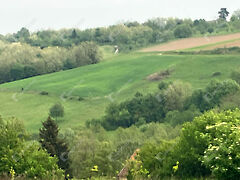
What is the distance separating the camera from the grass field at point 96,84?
110 meters

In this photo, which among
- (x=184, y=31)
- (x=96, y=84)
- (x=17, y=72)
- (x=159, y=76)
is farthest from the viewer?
(x=184, y=31)

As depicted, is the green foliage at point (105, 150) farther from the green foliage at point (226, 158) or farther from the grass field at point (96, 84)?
the green foliage at point (226, 158)

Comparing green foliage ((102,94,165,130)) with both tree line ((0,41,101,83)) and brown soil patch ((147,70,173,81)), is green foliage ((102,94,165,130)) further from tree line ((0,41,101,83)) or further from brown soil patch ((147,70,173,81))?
tree line ((0,41,101,83))

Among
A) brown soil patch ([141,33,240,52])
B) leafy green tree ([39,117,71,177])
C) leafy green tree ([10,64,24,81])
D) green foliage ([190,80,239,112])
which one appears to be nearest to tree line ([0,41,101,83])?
leafy green tree ([10,64,24,81])

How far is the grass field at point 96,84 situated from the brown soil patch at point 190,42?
944 centimetres

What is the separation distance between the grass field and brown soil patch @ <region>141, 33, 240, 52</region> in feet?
31.0

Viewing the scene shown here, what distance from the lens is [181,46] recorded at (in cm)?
16212

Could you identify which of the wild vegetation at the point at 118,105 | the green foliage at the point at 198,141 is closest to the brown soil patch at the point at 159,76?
the wild vegetation at the point at 118,105

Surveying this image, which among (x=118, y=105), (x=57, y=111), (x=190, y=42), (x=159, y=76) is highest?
(x=190, y=42)

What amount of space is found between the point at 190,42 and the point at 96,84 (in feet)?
165

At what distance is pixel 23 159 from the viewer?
2509 cm

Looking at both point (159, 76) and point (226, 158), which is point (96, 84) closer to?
point (159, 76)

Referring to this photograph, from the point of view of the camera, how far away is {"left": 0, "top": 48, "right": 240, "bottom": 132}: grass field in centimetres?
10962

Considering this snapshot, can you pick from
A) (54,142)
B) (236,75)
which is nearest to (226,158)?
(54,142)
